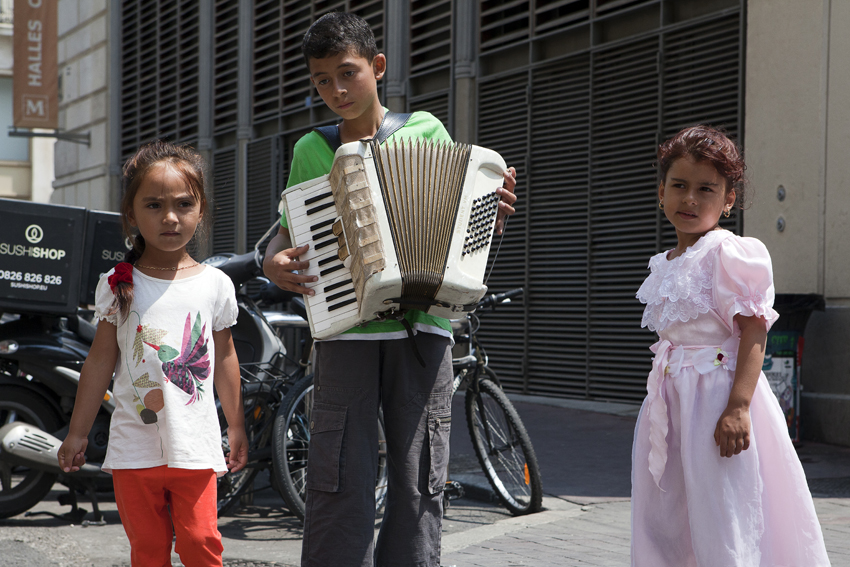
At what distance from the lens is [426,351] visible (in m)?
2.88

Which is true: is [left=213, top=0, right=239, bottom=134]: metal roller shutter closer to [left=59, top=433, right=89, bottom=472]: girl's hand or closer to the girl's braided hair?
the girl's braided hair

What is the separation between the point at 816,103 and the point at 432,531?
5706 mm

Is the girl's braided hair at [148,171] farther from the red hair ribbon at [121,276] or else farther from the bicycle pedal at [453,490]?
the bicycle pedal at [453,490]

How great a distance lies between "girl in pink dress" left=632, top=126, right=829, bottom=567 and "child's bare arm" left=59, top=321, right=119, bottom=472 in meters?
1.66

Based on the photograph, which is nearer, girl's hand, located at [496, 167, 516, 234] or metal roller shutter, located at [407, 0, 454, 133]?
girl's hand, located at [496, 167, 516, 234]

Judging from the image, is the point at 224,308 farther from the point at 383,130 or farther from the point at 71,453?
the point at 383,130

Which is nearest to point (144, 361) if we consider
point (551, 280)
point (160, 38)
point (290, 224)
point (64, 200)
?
point (290, 224)

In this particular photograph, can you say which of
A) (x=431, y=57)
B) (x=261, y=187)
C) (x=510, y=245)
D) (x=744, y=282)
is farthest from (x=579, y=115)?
(x=744, y=282)

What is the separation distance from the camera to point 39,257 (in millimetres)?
5090

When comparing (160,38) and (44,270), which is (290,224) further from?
(160,38)

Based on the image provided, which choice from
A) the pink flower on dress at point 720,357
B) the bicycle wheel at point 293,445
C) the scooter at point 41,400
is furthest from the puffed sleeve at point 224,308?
the scooter at point 41,400

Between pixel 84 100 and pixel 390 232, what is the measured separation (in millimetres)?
18745

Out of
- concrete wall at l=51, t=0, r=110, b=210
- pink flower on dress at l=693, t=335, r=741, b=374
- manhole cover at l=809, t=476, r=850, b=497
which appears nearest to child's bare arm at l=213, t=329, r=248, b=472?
pink flower on dress at l=693, t=335, r=741, b=374

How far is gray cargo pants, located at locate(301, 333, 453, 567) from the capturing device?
9.17 ft
